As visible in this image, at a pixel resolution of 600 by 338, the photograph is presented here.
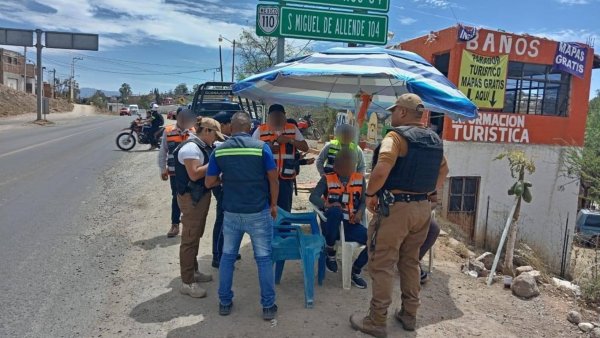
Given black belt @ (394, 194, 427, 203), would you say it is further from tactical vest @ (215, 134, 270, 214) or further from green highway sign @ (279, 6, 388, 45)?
green highway sign @ (279, 6, 388, 45)

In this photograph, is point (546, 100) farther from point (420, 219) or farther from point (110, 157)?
point (110, 157)

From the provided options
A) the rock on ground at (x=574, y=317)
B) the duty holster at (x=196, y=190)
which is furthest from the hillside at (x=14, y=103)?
the rock on ground at (x=574, y=317)

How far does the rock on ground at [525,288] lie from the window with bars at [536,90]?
814 centimetres

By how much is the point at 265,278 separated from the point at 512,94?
10487mm

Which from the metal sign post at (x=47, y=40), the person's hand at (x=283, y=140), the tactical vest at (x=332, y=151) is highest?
the metal sign post at (x=47, y=40)

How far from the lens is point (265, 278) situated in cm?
377

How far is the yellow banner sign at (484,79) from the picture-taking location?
11180 millimetres

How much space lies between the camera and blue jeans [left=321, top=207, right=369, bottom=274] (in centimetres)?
464

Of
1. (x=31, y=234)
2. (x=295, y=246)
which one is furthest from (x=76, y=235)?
(x=295, y=246)

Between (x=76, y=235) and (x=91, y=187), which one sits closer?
(x=76, y=235)

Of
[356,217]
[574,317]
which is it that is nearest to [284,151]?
[356,217]

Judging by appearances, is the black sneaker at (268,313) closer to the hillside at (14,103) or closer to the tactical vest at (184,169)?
the tactical vest at (184,169)

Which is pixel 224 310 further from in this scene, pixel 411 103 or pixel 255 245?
pixel 411 103

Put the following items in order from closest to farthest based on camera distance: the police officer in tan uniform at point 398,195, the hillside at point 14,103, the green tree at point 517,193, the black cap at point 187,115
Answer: the police officer in tan uniform at point 398,195 → the green tree at point 517,193 → the black cap at point 187,115 → the hillside at point 14,103
